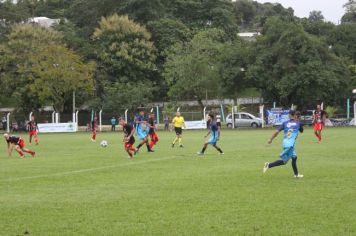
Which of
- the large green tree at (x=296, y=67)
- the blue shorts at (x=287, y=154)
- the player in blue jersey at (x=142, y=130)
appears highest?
the large green tree at (x=296, y=67)

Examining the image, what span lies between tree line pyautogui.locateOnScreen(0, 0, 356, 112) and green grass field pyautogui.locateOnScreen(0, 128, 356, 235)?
38914mm

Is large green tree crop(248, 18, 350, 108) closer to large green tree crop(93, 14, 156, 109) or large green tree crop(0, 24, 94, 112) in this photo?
large green tree crop(93, 14, 156, 109)

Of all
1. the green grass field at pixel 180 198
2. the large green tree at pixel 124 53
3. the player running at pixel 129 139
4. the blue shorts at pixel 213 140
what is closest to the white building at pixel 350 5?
the large green tree at pixel 124 53

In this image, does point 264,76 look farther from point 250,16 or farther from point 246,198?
point 250,16

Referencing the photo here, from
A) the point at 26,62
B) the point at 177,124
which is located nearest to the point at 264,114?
the point at 26,62

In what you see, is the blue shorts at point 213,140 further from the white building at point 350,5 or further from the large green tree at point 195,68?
the white building at point 350,5

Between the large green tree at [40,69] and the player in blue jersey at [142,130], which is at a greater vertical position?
the large green tree at [40,69]

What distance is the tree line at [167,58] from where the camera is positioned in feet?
193

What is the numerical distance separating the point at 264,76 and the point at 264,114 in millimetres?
5108

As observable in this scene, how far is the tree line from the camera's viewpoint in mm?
58906

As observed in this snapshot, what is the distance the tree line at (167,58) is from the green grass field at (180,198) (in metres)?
38.9

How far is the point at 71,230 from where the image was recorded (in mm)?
9391

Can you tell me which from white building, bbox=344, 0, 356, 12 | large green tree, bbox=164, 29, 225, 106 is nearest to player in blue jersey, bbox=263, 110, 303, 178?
large green tree, bbox=164, 29, 225, 106

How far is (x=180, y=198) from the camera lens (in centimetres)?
1240
